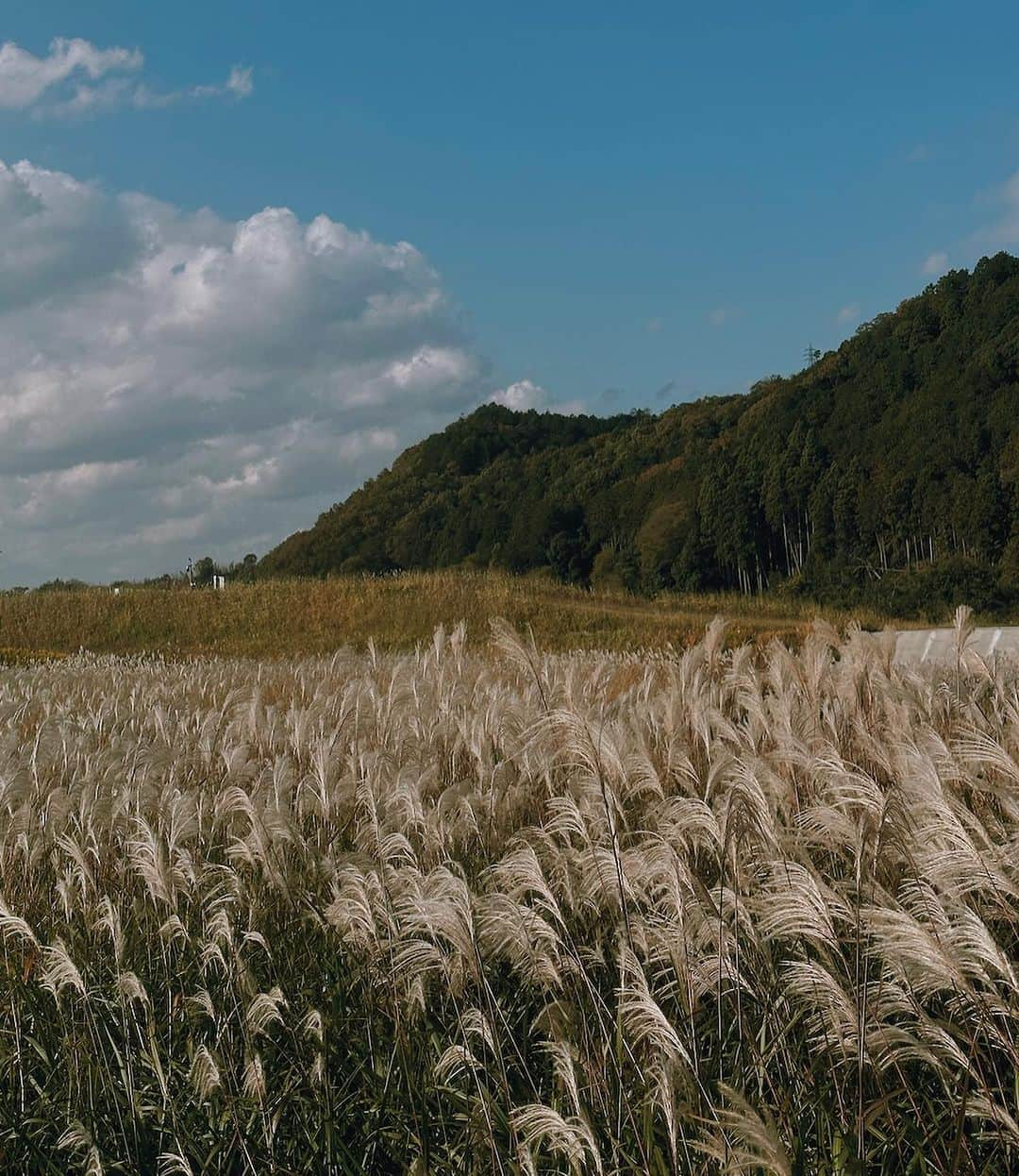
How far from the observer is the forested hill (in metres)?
48.0

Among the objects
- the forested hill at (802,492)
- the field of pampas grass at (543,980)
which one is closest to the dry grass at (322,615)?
the field of pampas grass at (543,980)

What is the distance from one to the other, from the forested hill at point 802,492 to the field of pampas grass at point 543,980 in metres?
34.9

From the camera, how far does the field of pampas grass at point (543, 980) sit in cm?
175

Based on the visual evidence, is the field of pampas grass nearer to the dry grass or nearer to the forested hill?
the dry grass

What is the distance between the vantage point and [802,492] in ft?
186

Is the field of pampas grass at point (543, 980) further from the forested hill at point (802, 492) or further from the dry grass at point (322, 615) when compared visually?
the forested hill at point (802, 492)

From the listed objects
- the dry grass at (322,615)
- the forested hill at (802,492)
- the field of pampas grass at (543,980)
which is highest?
the forested hill at (802,492)

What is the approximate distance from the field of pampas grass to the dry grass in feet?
44.5

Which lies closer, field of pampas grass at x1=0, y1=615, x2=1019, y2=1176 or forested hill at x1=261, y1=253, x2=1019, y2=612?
field of pampas grass at x1=0, y1=615, x2=1019, y2=1176

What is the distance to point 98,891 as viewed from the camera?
120 inches

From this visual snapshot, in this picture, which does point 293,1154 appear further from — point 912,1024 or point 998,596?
point 998,596

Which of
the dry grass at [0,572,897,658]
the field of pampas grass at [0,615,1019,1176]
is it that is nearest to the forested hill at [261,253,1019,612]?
the dry grass at [0,572,897,658]

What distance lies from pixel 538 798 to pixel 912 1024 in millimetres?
2073

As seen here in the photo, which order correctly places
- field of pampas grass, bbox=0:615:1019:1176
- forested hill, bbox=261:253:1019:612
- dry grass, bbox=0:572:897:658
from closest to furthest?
field of pampas grass, bbox=0:615:1019:1176
dry grass, bbox=0:572:897:658
forested hill, bbox=261:253:1019:612
